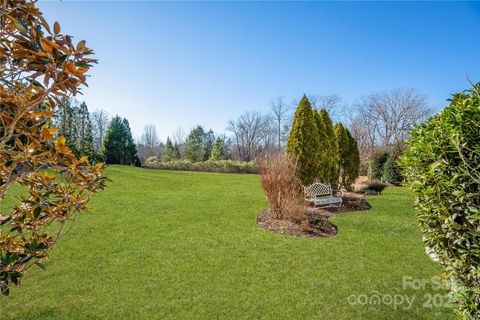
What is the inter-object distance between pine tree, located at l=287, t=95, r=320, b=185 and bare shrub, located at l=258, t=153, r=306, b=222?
1.69 metres

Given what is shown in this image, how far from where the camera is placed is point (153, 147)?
44.2 m

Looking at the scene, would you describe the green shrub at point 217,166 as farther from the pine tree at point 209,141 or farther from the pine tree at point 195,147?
the pine tree at point 209,141

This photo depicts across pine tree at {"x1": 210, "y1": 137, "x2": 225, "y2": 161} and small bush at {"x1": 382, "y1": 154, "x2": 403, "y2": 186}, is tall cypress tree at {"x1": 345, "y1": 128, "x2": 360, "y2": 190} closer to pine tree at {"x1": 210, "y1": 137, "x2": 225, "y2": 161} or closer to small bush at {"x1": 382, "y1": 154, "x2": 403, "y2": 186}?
small bush at {"x1": 382, "y1": 154, "x2": 403, "y2": 186}

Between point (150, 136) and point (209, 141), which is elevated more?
point (150, 136)

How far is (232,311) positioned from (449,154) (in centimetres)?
270

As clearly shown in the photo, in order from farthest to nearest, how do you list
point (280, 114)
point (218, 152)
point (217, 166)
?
point (280, 114) < point (218, 152) < point (217, 166)

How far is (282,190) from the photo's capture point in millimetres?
6168

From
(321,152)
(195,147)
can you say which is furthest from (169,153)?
(321,152)

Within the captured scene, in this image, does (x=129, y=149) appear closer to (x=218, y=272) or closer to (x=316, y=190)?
(x=316, y=190)

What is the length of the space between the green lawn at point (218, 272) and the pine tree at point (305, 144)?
2189mm

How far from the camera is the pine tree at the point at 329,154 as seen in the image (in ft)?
29.0

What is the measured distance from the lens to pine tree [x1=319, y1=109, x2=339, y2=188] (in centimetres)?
884

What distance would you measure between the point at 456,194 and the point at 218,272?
308 centimetres

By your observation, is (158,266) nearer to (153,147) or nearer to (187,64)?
(187,64)
